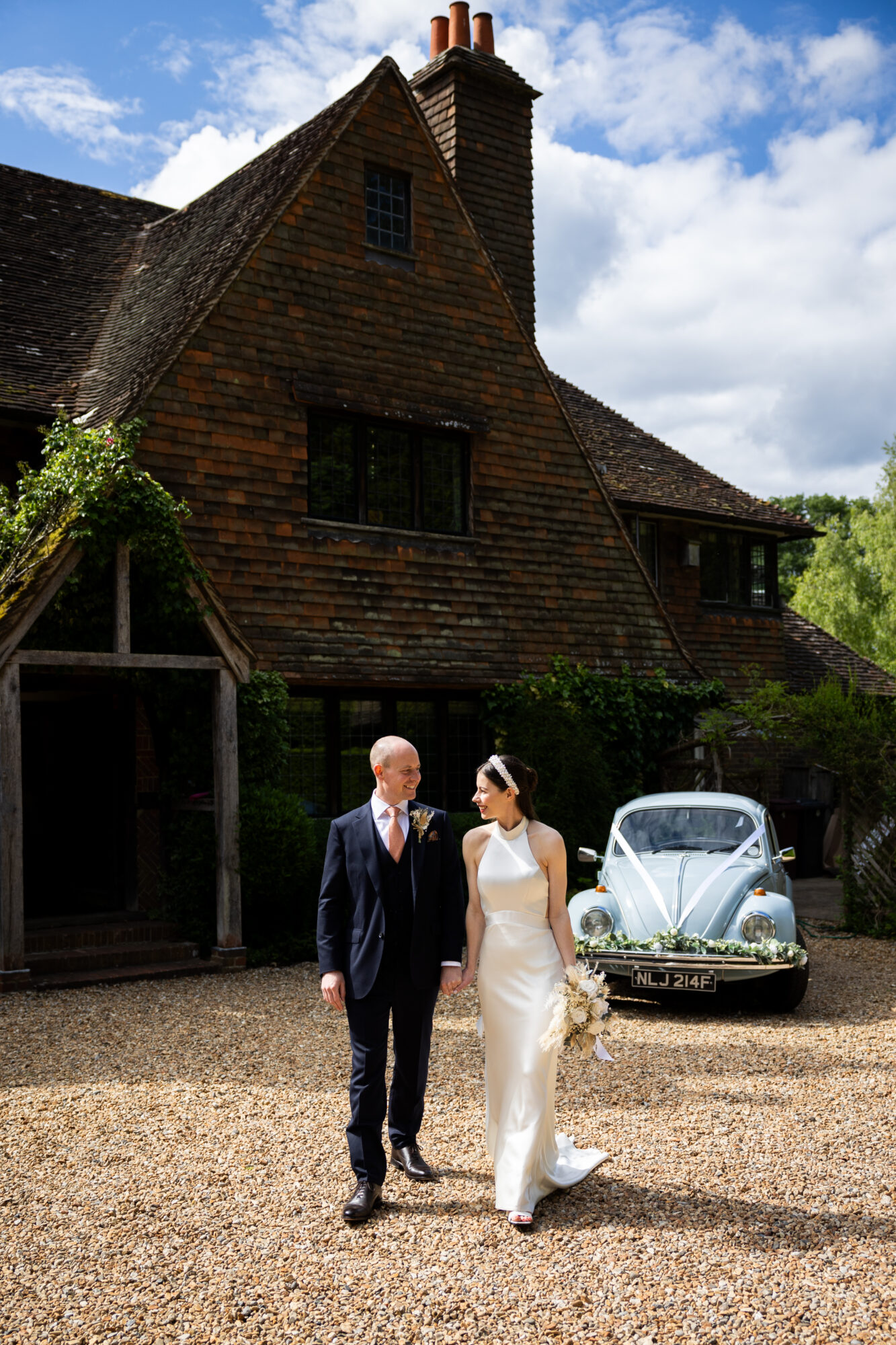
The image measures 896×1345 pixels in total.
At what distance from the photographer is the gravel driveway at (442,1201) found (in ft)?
12.2

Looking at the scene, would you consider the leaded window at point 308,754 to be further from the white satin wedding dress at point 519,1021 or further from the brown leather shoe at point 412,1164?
the white satin wedding dress at point 519,1021

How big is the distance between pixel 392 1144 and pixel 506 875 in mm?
1321

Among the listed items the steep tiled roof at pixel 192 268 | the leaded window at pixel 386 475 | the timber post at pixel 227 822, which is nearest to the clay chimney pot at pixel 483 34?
the steep tiled roof at pixel 192 268

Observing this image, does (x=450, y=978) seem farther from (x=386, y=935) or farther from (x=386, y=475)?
(x=386, y=475)

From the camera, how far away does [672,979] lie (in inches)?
320

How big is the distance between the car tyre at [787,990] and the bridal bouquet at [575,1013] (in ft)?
13.1

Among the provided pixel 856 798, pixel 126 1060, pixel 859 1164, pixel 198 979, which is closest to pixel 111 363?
pixel 198 979

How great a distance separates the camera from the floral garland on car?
7996 millimetres

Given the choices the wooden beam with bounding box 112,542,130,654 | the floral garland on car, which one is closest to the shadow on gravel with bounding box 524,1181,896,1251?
the floral garland on car

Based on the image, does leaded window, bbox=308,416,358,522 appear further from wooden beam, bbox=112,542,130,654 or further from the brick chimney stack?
the brick chimney stack

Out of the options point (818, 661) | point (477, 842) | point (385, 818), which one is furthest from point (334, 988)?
point (818, 661)

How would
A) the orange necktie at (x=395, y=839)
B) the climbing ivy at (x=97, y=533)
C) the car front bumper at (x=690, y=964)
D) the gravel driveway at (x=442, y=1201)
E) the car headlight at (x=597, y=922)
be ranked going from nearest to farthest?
the gravel driveway at (x=442, y=1201)
the orange necktie at (x=395, y=839)
the car front bumper at (x=690, y=964)
the car headlight at (x=597, y=922)
the climbing ivy at (x=97, y=533)

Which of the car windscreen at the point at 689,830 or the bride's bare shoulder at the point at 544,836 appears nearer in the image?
the bride's bare shoulder at the point at 544,836

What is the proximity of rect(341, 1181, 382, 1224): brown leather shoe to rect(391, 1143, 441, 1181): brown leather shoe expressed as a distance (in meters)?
0.35
